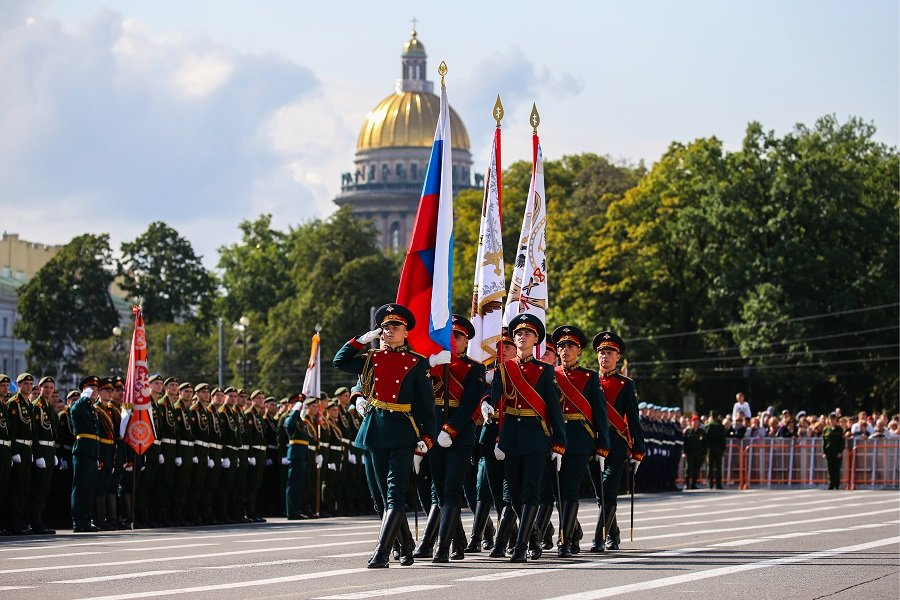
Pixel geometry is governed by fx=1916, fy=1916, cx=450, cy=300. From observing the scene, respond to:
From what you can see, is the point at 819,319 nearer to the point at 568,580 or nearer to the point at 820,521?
the point at 820,521

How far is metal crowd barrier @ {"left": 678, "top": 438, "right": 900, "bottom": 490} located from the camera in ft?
132

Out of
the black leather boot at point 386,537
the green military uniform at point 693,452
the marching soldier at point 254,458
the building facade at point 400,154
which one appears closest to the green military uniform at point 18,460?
the marching soldier at point 254,458

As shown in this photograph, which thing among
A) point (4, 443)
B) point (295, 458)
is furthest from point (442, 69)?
point (295, 458)

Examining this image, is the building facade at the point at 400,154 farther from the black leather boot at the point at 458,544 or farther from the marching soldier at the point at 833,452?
the black leather boot at the point at 458,544

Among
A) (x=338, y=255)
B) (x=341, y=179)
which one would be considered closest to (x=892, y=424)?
(x=338, y=255)

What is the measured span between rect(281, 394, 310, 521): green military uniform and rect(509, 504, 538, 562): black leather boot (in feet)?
35.7

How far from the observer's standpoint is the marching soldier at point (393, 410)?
14438mm

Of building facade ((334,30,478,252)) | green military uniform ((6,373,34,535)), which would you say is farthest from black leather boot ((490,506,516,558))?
building facade ((334,30,478,252))

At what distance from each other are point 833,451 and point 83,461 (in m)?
21.8

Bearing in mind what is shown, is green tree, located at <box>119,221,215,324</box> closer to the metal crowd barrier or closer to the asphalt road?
the metal crowd barrier

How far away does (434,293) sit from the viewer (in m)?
16.4

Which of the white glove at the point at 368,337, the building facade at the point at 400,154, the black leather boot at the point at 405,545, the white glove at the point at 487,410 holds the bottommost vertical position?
the black leather boot at the point at 405,545

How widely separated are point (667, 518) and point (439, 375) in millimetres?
9158

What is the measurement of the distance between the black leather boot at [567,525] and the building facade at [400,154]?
157m
